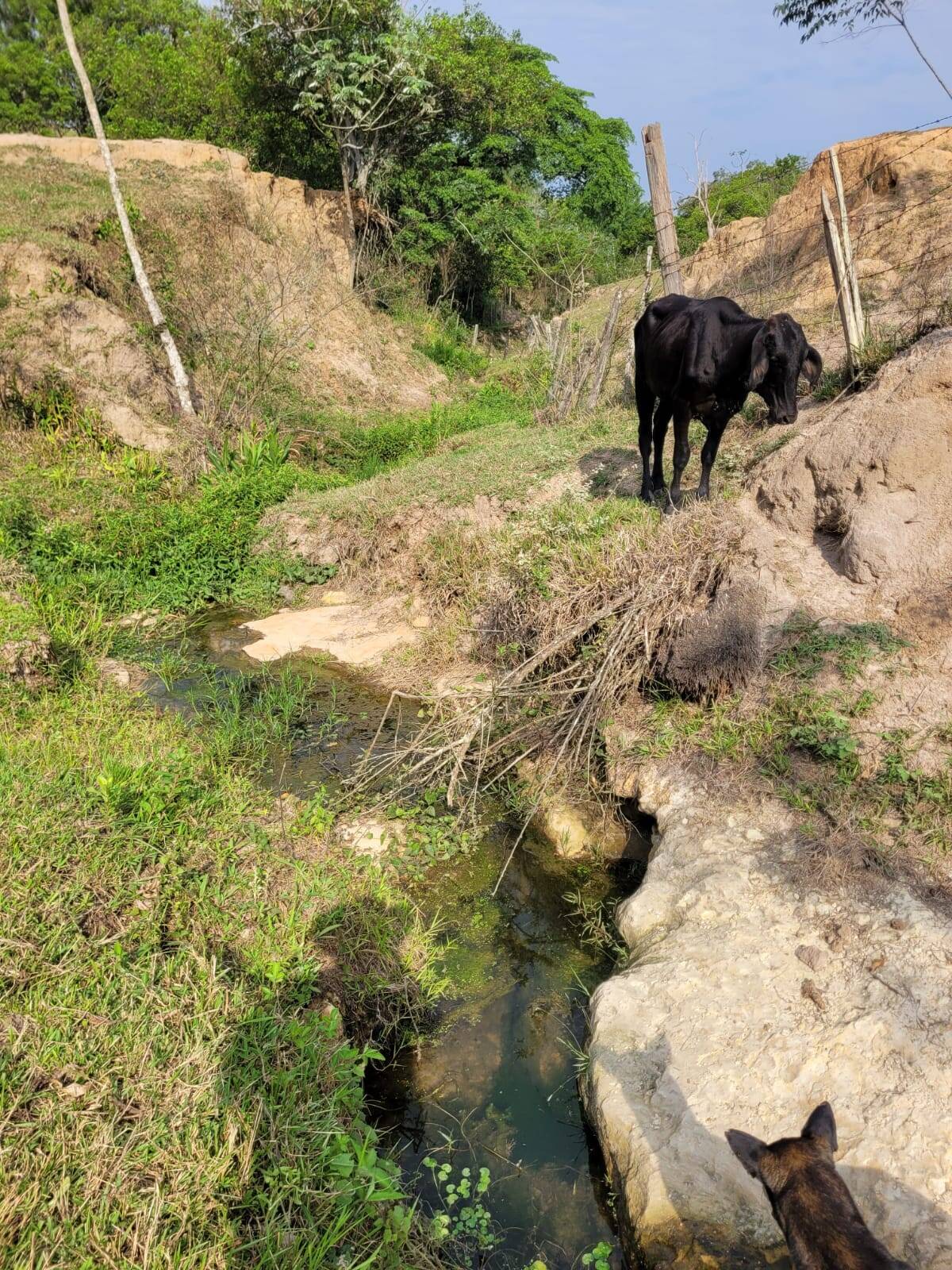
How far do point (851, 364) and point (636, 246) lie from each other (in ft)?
75.2

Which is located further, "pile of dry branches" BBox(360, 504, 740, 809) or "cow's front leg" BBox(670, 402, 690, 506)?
"cow's front leg" BBox(670, 402, 690, 506)

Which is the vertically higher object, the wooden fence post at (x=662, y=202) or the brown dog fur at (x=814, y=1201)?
the wooden fence post at (x=662, y=202)

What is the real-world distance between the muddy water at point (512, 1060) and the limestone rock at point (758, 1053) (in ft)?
0.78

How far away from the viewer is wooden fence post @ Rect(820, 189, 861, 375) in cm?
683

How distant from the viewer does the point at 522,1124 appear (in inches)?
139

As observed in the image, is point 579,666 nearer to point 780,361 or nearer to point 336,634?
point 780,361

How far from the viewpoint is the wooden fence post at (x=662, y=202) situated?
8.90 metres

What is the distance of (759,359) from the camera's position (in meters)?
6.26

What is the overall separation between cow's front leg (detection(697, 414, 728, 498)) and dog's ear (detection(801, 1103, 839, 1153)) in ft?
17.3

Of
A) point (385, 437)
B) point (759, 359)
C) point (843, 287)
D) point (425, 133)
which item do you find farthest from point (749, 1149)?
point (425, 133)

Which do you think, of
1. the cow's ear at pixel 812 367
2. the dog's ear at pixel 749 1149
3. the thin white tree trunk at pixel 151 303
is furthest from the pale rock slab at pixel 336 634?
the dog's ear at pixel 749 1149

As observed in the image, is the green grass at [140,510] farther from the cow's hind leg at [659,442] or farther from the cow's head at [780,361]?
the cow's head at [780,361]

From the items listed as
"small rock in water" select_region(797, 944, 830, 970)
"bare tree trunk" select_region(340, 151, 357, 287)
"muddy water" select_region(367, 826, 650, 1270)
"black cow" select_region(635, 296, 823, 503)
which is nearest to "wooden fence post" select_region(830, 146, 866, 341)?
"black cow" select_region(635, 296, 823, 503)

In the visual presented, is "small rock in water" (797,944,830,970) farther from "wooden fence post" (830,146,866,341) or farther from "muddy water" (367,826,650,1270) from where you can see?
"wooden fence post" (830,146,866,341)
